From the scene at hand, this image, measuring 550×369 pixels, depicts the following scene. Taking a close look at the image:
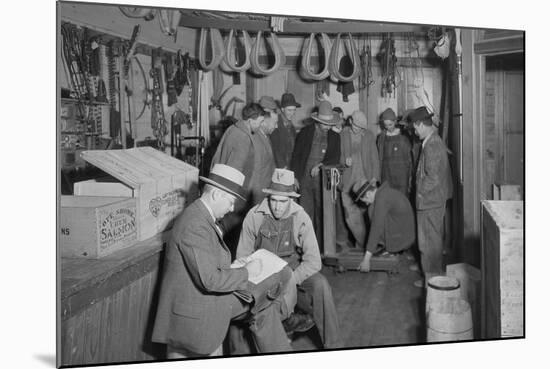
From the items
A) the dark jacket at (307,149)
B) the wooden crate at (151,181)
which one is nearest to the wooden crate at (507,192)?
the dark jacket at (307,149)

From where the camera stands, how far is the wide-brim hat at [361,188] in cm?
464

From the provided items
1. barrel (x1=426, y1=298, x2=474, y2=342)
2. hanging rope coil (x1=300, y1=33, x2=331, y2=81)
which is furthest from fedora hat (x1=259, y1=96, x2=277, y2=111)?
barrel (x1=426, y1=298, x2=474, y2=342)

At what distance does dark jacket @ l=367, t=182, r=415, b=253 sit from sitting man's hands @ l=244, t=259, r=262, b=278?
2.67ft

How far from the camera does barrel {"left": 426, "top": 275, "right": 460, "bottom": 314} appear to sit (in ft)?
15.4

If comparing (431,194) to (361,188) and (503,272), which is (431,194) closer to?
(361,188)

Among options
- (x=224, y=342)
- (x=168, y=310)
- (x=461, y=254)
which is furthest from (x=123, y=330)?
(x=461, y=254)

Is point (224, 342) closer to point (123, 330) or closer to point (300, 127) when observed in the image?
point (123, 330)

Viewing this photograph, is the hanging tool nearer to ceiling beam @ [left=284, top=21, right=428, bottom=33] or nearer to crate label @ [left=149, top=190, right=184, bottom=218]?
crate label @ [left=149, top=190, right=184, bottom=218]

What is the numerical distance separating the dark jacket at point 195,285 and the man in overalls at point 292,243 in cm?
27

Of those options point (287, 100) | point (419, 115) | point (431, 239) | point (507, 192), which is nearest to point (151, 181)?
point (287, 100)

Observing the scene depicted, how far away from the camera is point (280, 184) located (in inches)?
174

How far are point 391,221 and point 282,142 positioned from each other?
91 centimetres

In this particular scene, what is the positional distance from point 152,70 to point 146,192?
75 cm

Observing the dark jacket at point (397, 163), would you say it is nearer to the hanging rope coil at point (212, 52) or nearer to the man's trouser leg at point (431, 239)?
the man's trouser leg at point (431, 239)
